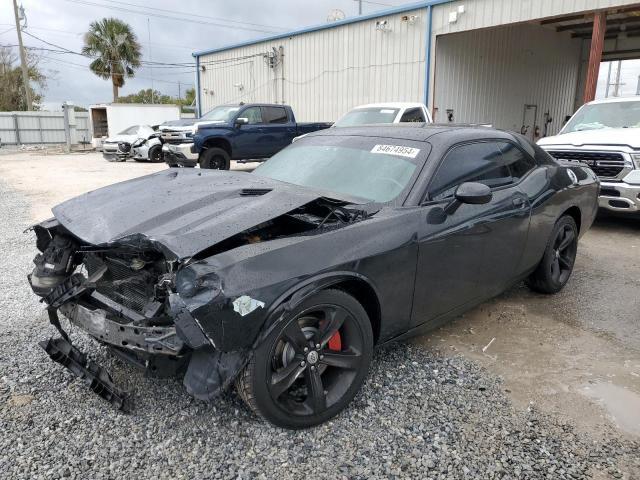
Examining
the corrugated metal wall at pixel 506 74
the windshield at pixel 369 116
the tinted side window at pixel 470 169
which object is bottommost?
the tinted side window at pixel 470 169

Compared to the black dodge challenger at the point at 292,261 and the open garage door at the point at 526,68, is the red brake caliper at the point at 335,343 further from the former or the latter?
the open garage door at the point at 526,68

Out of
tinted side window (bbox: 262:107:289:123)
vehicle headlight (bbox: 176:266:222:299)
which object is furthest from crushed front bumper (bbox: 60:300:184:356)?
tinted side window (bbox: 262:107:289:123)

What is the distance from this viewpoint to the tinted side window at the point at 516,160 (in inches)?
158

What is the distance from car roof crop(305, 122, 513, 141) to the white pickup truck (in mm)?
3204

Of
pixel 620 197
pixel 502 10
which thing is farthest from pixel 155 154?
pixel 620 197

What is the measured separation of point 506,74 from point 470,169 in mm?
15314

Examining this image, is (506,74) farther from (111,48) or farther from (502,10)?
(111,48)

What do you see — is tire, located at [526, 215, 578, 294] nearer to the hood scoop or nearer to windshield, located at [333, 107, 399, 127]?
the hood scoop

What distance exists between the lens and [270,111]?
46.0ft

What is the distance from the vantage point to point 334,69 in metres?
16.8

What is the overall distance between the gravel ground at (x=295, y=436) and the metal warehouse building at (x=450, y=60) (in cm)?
1093

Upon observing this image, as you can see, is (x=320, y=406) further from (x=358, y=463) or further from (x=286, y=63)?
(x=286, y=63)

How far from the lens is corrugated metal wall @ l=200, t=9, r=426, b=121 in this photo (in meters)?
14.7

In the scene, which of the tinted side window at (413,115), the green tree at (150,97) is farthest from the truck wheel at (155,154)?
the green tree at (150,97)
